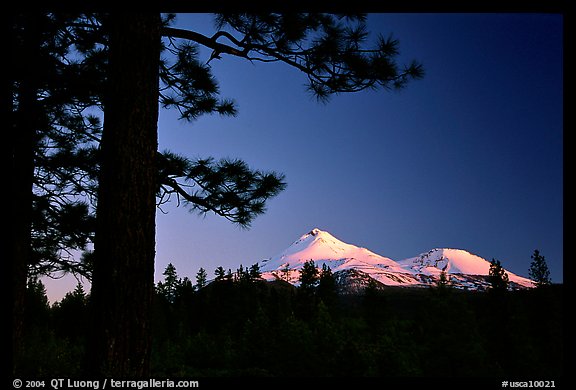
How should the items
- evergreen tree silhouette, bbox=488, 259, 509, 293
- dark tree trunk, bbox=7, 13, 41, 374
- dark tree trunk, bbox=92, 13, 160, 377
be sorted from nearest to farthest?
dark tree trunk, bbox=92, 13, 160, 377 → dark tree trunk, bbox=7, 13, 41, 374 → evergreen tree silhouette, bbox=488, 259, 509, 293

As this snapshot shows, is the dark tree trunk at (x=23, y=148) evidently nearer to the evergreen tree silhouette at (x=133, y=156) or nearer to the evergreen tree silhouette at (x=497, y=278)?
the evergreen tree silhouette at (x=133, y=156)

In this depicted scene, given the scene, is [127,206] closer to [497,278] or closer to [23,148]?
[23,148]

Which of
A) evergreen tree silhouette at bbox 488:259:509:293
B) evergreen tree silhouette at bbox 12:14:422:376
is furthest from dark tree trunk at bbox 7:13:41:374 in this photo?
evergreen tree silhouette at bbox 488:259:509:293

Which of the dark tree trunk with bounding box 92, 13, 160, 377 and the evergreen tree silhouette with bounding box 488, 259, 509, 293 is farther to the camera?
the evergreen tree silhouette with bounding box 488, 259, 509, 293

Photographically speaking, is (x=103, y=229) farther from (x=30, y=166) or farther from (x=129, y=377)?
(x=30, y=166)

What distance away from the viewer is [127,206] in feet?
12.5

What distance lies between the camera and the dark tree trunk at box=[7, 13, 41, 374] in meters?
6.29

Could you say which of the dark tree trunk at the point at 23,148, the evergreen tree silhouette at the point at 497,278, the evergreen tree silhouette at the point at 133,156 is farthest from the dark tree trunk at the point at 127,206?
the evergreen tree silhouette at the point at 497,278

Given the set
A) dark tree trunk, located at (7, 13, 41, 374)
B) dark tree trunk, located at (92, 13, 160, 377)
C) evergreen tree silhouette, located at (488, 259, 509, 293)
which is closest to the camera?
dark tree trunk, located at (92, 13, 160, 377)

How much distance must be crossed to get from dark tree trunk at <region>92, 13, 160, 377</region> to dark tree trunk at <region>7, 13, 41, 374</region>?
2.92 m

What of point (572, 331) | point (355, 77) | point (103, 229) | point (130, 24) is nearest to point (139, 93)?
point (130, 24)

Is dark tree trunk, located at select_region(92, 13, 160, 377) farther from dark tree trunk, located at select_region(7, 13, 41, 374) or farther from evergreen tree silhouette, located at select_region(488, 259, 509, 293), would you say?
evergreen tree silhouette, located at select_region(488, 259, 509, 293)

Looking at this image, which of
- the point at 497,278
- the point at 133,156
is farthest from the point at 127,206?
the point at 497,278

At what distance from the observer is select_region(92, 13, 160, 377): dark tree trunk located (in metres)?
3.68
